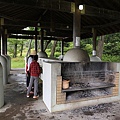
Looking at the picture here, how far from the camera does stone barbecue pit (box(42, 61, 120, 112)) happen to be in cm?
346

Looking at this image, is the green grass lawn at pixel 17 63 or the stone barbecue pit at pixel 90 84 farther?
the green grass lawn at pixel 17 63

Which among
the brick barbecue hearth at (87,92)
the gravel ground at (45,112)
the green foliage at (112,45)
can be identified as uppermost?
the green foliage at (112,45)

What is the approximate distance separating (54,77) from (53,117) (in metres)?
0.94

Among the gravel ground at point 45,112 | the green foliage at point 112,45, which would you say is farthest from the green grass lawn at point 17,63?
the gravel ground at point 45,112

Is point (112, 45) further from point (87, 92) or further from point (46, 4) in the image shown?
point (46, 4)

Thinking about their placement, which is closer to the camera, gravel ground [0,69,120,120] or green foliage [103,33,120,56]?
gravel ground [0,69,120,120]

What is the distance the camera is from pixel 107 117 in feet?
10.1

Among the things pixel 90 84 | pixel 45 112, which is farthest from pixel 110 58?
pixel 45 112

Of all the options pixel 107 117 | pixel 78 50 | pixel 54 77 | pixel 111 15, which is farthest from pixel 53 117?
pixel 111 15

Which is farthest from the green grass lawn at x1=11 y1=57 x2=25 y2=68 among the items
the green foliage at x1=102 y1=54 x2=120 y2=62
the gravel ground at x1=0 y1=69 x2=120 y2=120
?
the gravel ground at x1=0 y1=69 x2=120 y2=120

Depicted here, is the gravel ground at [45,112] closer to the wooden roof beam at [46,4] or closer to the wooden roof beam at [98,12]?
the wooden roof beam at [46,4]

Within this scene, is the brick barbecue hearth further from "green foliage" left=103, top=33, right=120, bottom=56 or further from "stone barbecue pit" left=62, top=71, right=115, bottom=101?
"green foliage" left=103, top=33, right=120, bottom=56

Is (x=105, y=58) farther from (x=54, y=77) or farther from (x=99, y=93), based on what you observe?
(x=54, y=77)

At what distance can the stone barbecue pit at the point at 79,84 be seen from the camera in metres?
3.46
